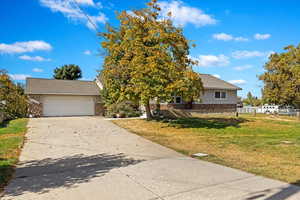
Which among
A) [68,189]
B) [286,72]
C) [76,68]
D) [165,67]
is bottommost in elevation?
[68,189]

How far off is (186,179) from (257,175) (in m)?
1.74

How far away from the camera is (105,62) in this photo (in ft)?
51.2

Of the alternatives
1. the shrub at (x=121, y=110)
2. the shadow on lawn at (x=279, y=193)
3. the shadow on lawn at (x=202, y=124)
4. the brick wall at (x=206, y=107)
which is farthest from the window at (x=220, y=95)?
the shadow on lawn at (x=279, y=193)

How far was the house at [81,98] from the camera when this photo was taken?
21422mm

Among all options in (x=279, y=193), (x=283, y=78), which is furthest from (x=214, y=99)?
(x=279, y=193)

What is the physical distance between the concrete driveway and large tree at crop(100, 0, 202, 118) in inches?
242

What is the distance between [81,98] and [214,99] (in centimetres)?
1532

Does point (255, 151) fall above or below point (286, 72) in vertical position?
below

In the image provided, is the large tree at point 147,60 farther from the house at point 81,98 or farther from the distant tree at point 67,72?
the distant tree at point 67,72

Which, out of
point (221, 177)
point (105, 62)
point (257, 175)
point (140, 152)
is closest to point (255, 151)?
point (257, 175)

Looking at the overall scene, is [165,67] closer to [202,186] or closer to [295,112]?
[202,186]

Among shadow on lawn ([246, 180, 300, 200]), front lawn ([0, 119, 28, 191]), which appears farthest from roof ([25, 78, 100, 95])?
shadow on lawn ([246, 180, 300, 200])

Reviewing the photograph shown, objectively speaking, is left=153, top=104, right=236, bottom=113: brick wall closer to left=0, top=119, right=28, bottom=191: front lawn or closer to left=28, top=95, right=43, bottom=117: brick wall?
left=28, top=95, right=43, bottom=117: brick wall

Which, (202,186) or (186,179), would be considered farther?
(186,179)
